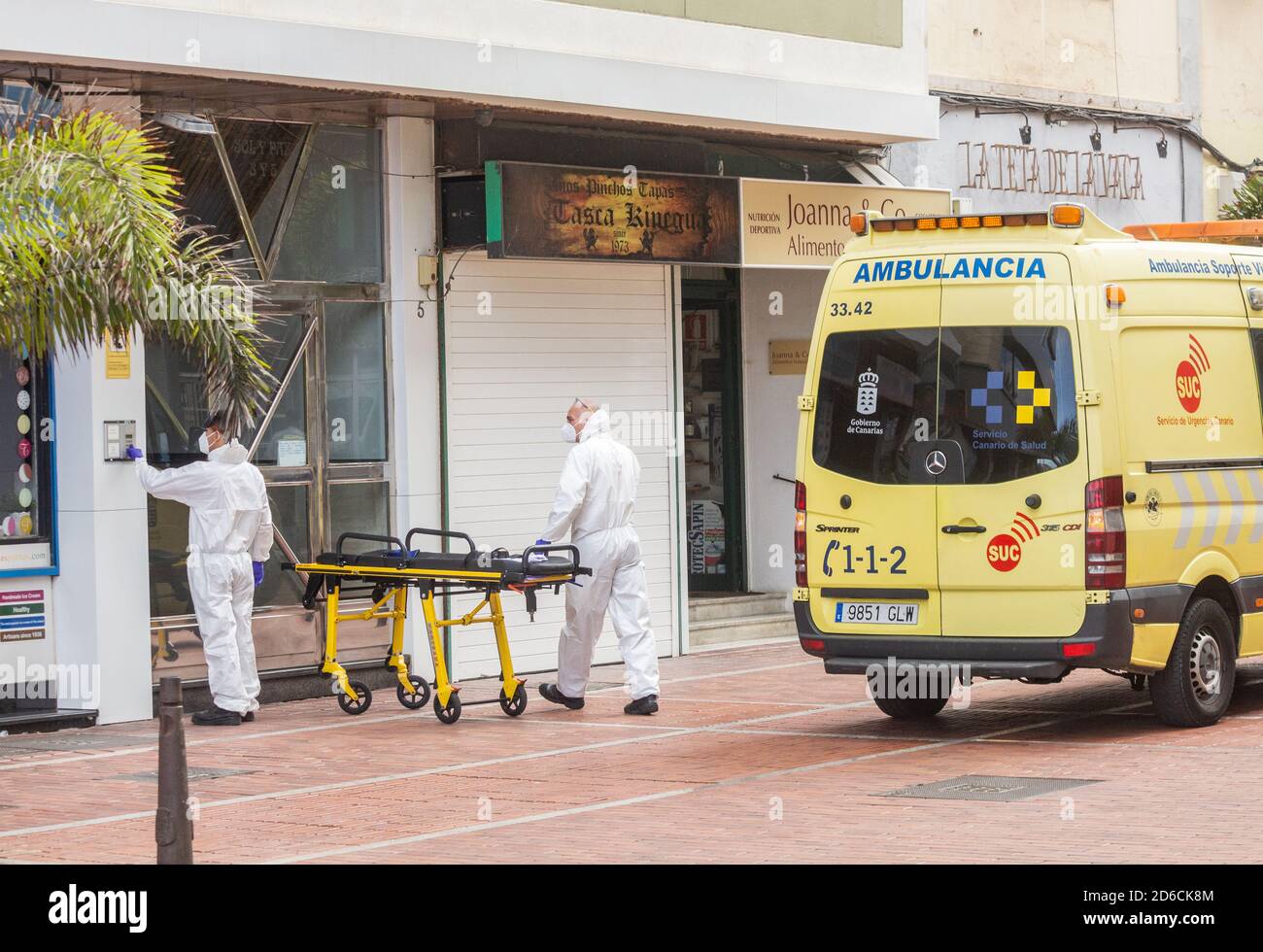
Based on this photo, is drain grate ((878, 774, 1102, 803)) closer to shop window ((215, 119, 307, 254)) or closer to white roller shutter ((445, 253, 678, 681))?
white roller shutter ((445, 253, 678, 681))

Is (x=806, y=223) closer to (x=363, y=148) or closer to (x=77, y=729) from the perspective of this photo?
(x=363, y=148)

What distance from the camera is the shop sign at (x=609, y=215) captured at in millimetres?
15484

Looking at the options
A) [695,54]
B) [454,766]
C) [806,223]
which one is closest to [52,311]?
[454,766]

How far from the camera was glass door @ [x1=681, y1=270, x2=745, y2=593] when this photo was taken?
767 inches

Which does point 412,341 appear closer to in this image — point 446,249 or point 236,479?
point 446,249

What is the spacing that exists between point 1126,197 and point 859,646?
12.1 meters

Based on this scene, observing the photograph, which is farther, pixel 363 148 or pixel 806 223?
pixel 806 223

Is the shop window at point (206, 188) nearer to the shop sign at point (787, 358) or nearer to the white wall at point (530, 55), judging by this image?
the white wall at point (530, 55)

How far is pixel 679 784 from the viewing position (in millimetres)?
10781

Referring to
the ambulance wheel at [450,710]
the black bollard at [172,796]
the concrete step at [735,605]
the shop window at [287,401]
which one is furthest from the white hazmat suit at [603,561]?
the black bollard at [172,796]

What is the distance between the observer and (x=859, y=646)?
11.9 metres

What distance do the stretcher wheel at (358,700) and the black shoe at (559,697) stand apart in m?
1.18

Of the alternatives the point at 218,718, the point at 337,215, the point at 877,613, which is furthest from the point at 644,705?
the point at 337,215

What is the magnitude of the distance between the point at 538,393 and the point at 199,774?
5.81 meters
